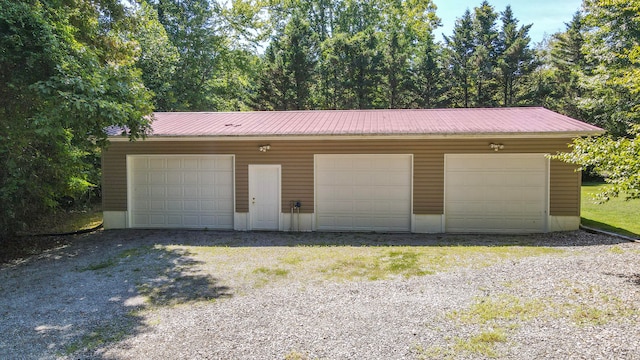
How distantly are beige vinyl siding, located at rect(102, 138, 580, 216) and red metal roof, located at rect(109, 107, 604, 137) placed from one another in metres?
0.31

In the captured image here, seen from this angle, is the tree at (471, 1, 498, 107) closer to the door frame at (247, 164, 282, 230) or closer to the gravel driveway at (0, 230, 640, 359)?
the door frame at (247, 164, 282, 230)

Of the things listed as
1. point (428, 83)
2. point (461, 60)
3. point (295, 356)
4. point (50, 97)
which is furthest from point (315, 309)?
point (461, 60)

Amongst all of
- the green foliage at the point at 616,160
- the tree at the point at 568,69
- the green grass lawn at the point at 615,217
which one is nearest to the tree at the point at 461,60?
the tree at the point at 568,69

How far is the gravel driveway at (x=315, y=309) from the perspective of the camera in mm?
3334

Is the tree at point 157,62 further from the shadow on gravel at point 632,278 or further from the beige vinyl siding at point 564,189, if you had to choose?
the shadow on gravel at point 632,278

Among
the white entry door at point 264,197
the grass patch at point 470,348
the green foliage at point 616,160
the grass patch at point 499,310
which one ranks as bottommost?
the grass patch at point 470,348

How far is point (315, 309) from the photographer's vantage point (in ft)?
14.0

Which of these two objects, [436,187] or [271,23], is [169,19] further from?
[436,187]

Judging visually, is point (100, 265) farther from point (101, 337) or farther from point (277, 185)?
point (277, 185)

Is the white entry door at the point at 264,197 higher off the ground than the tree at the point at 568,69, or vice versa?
the tree at the point at 568,69

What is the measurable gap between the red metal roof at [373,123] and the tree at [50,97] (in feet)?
6.79

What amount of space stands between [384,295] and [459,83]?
23.3m

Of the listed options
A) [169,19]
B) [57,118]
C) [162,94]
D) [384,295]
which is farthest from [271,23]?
[384,295]

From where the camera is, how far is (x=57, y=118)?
5.86 m
